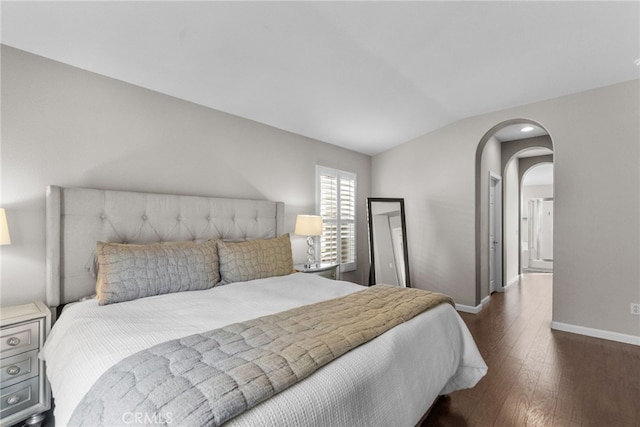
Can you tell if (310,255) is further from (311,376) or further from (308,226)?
(311,376)

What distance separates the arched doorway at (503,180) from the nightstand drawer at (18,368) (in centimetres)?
444

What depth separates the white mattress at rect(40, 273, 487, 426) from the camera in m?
0.98

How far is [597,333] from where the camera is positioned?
321cm

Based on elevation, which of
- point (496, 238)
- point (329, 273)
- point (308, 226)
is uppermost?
point (308, 226)

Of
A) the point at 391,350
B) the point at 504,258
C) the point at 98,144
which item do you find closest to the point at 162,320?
the point at 391,350

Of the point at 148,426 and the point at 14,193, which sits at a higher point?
the point at 14,193

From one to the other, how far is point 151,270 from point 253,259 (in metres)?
0.81

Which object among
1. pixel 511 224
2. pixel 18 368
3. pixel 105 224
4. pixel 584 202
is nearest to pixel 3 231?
pixel 105 224

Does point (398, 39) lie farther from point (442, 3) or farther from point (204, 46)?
point (204, 46)

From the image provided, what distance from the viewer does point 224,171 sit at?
311 centimetres

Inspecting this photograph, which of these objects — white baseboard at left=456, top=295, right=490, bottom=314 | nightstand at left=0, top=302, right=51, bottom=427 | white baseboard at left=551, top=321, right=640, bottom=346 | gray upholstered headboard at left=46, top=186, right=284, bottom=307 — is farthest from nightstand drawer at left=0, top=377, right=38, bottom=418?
white baseboard at left=551, top=321, right=640, bottom=346

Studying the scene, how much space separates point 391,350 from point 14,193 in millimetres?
2512

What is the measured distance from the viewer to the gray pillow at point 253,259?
2.48 metres

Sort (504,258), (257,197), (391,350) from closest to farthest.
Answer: (391,350), (257,197), (504,258)
